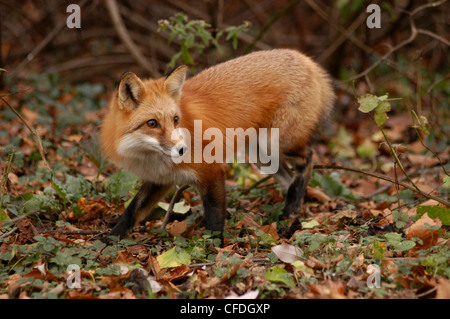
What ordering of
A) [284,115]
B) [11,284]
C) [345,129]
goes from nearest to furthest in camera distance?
[11,284] < [284,115] < [345,129]

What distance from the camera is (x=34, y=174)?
532cm

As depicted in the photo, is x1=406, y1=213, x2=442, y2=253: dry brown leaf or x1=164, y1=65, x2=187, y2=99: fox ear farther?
x1=164, y1=65, x2=187, y2=99: fox ear

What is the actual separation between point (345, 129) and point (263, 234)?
5.30 metres

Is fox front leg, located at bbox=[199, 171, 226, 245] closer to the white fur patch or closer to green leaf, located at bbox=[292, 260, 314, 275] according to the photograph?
the white fur patch

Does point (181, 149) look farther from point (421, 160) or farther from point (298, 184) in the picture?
point (421, 160)

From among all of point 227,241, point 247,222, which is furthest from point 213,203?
point 247,222

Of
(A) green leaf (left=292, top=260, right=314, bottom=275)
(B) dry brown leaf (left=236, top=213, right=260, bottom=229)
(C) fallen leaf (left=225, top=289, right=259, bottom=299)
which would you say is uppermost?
(A) green leaf (left=292, top=260, right=314, bottom=275)

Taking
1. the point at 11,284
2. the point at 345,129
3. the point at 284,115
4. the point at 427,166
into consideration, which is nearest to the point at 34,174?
the point at 11,284

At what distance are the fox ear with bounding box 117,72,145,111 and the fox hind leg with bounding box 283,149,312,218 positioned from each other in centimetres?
185

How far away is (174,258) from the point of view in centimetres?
338

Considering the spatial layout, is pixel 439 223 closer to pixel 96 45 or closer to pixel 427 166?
pixel 427 166

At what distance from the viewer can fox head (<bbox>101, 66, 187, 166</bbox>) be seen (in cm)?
364

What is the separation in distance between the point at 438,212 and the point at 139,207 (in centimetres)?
259

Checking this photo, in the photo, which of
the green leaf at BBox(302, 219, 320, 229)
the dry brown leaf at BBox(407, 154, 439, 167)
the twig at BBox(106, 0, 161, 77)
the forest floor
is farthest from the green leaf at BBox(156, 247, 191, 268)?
the twig at BBox(106, 0, 161, 77)
